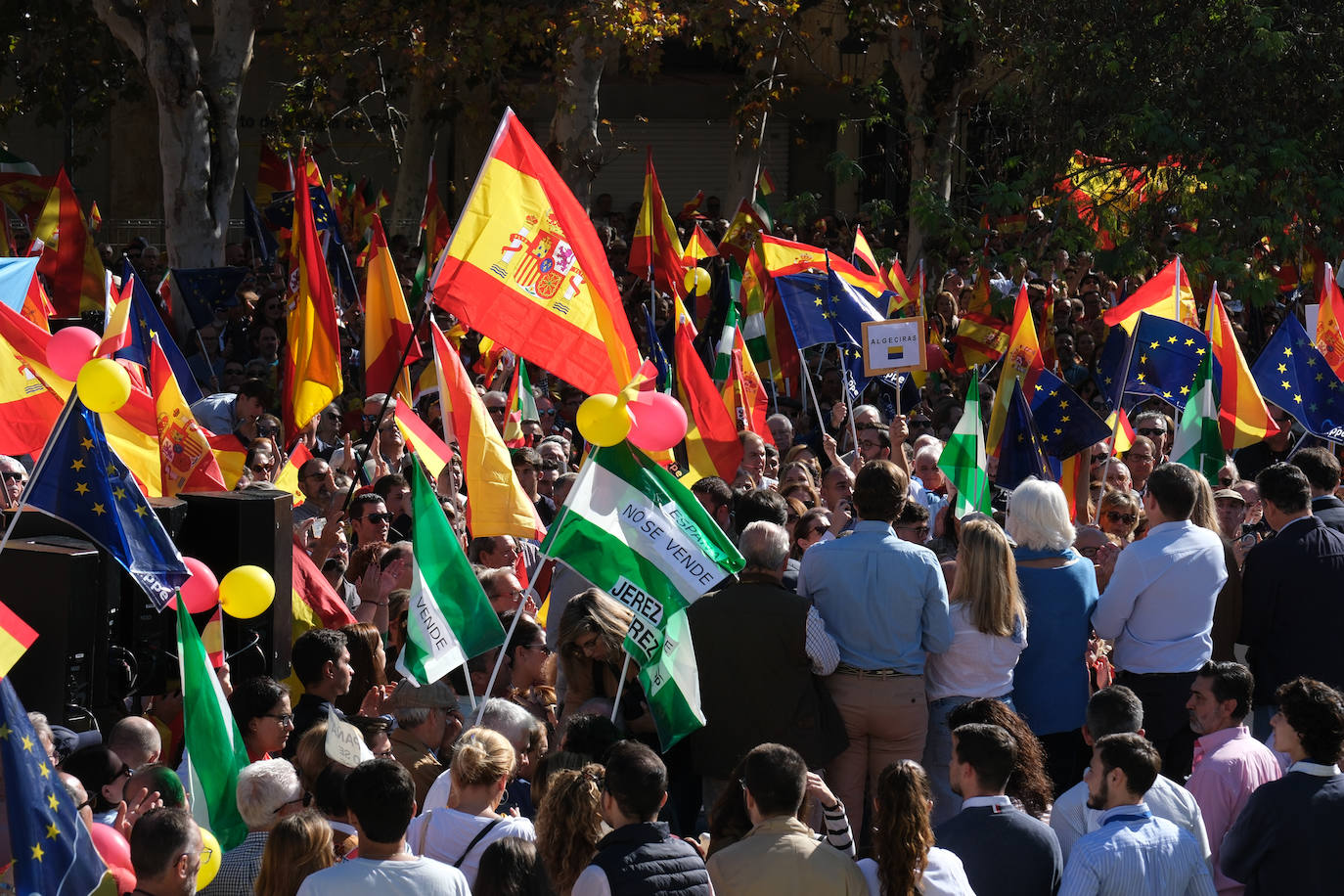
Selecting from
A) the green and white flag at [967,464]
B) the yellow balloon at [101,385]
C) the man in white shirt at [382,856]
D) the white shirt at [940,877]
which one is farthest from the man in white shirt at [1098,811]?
the green and white flag at [967,464]

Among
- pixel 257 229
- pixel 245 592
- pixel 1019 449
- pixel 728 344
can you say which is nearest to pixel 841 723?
pixel 245 592

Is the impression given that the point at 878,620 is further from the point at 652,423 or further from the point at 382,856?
the point at 382,856

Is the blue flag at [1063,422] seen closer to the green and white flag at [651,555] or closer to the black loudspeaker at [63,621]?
the green and white flag at [651,555]

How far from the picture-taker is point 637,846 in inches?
180

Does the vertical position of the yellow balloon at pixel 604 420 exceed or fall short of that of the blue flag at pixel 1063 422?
it exceeds it

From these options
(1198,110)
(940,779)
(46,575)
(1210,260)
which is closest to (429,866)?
(46,575)

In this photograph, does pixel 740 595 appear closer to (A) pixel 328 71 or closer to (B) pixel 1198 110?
(B) pixel 1198 110

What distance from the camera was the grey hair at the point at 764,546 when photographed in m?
6.19

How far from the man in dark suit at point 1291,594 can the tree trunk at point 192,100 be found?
12367mm

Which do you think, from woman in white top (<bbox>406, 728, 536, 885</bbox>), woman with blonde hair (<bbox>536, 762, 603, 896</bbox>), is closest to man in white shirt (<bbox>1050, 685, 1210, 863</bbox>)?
woman with blonde hair (<bbox>536, 762, 603, 896</bbox>)

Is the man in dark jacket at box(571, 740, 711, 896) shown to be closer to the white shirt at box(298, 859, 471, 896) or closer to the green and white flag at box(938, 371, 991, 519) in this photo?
the white shirt at box(298, 859, 471, 896)

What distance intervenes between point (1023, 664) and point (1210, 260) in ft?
26.5

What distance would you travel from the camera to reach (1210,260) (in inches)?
543

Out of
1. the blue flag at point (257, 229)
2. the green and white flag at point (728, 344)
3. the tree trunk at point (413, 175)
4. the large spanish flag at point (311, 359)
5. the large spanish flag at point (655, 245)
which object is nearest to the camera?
the large spanish flag at point (311, 359)
